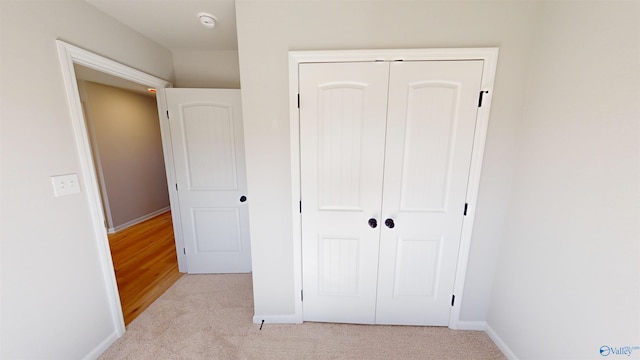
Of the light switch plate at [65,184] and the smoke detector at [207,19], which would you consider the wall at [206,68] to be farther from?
the light switch plate at [65,184]

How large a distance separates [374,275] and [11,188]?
2.19 m

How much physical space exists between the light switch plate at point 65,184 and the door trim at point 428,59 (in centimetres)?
136

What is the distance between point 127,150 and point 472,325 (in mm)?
5267

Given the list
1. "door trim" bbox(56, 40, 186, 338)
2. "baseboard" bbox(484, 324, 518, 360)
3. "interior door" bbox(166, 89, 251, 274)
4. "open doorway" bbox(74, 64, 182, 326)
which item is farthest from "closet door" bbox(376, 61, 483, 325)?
"open doorway" bbox(74, 64, 182, 326)

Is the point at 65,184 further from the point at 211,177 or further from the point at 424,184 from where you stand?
the point at 424,184

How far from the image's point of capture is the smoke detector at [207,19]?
1604mm

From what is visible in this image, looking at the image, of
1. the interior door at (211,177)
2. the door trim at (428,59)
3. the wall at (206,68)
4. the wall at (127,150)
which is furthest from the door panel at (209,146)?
the wall at (127,150)

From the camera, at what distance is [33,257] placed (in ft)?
3.84

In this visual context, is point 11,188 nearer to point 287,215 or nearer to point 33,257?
point 33,257

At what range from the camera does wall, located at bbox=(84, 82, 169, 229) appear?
3.29 m

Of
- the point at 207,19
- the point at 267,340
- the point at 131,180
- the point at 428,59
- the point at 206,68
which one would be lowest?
the point at 267,340

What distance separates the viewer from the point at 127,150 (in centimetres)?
370

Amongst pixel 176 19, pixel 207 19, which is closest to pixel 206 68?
pixel 176 19

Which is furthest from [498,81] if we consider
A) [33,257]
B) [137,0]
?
[33,257]
